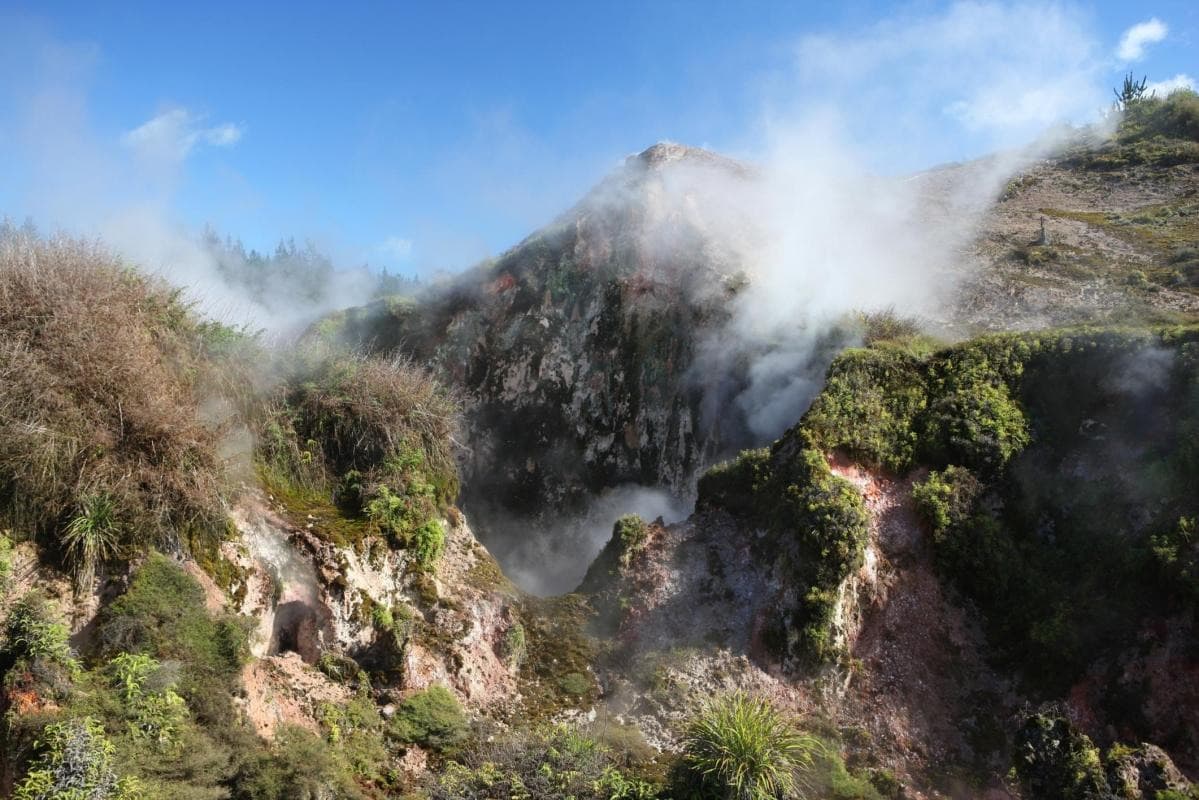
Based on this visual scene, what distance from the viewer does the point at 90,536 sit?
880 centimetres

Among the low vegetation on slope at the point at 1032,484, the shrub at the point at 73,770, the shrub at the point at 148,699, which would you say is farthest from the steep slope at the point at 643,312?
the shrub at the point at 73,770

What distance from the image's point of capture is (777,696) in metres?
11.8

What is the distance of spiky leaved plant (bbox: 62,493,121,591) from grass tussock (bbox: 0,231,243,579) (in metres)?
0.01

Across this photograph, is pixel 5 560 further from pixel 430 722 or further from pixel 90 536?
pixel 430 722

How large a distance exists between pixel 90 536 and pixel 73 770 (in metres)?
2.83

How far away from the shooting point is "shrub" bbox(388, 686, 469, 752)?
33.9ft

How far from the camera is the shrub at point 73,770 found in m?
6.80

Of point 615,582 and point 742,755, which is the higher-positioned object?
point 615,582

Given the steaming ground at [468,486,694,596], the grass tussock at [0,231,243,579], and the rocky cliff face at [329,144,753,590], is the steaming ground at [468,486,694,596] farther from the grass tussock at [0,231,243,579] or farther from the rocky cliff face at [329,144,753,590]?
the grass tussock at [0,231,243,579]

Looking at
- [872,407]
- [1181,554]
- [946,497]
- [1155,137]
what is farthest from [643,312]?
[1155,137]

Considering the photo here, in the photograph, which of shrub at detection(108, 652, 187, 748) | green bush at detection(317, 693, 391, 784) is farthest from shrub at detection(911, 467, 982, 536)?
shrub at detection(108, 652, 187, 748)

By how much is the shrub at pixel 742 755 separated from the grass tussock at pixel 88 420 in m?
7.03

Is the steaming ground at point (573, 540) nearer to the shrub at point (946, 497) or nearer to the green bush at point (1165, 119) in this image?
the shrub at point (946, 497)

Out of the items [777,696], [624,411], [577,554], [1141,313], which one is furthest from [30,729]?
[1141,313]
